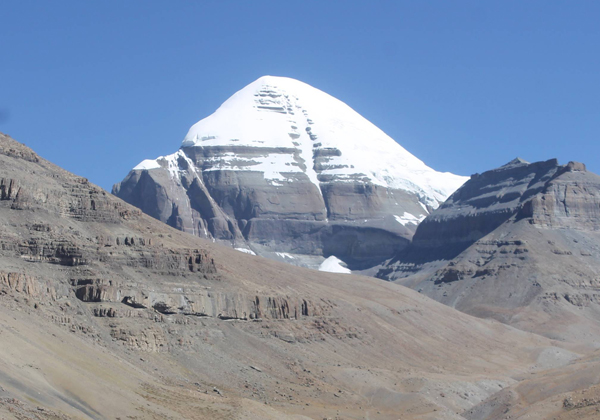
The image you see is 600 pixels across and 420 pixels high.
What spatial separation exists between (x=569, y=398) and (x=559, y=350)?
70.5m

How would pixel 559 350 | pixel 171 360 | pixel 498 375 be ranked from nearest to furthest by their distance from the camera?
pixel 171 360 → pixel 498 375 → pixel 559 350

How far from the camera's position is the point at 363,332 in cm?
13100

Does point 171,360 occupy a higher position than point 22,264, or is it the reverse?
point 22,264

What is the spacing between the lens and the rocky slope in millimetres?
73750

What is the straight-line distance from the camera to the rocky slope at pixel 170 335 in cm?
7375

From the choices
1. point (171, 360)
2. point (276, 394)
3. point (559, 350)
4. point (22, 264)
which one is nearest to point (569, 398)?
point (276, 394)

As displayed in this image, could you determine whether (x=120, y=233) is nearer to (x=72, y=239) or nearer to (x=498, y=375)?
(x=72, y=239)

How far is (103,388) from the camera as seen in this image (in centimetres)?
7050

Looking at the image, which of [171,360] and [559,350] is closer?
[171,360]

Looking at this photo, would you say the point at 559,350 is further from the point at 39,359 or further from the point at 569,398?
the point at 39,359

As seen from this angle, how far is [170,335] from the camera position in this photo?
323ft

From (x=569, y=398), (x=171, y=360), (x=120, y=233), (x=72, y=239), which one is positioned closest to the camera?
(x=569, y=398)

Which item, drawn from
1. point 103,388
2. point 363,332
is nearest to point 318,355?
point 363,332

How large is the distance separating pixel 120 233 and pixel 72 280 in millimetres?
15203
